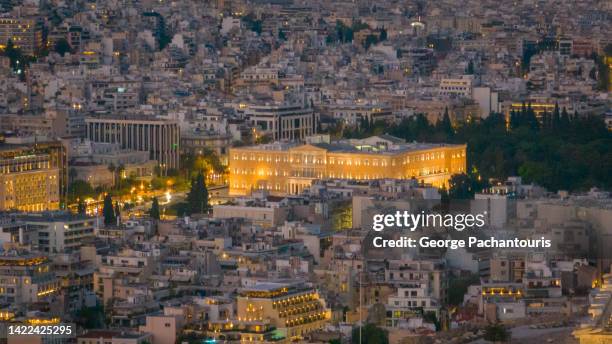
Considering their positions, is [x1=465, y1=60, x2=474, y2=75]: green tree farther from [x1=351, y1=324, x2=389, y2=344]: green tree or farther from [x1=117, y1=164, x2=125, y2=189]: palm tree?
[x1=351, y1=324, x2=389, y2=344]: green tree

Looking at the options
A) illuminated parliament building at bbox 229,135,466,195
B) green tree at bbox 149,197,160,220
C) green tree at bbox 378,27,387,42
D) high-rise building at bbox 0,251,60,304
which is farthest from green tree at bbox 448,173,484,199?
green tree at bbox 378,27,387,42

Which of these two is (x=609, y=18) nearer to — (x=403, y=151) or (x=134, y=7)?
(x=134, y=7)

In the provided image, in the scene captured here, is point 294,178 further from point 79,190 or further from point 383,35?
point 383,35

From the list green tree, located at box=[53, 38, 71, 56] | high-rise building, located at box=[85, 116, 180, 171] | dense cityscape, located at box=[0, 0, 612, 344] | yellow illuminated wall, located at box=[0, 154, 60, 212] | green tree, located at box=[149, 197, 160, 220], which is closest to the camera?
dense cityscape, located at box=[0, 0, 612, 344]

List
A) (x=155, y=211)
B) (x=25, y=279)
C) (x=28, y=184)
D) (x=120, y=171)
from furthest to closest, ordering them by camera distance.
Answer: (x=120, y=171) → (x=28, y=184) → (x=155, y=211) → (x=25, y=279)

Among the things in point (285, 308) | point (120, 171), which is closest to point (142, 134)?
point (120, 171)

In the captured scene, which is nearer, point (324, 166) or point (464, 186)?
point (464, 186)

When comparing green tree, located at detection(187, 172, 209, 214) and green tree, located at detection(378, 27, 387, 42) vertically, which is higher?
green tree, located at detection(187, 172, 209, 214)
